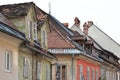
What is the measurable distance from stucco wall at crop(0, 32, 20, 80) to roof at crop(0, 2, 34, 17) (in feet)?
11.0

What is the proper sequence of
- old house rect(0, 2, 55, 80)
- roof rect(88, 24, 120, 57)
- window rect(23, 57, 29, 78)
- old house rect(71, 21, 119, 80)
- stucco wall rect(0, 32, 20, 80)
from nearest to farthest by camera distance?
stucco wall rect(0, 32, 20, 80)
old house rect(0, 2, 55, 80)
window rect(23, 57, 29, 78)
old house rect(71, 21, 119, 80)
roof rect(88, 24, 120, 57)

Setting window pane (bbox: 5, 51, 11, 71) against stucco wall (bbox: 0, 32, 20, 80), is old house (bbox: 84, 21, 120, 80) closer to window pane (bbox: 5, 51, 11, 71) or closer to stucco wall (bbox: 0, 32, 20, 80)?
stucco wall (bbox: 0, 32, 20, 80)

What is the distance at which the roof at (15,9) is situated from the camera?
28812mm

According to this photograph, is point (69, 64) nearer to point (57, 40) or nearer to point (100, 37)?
point (57, 40)

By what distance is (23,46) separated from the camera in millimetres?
26922

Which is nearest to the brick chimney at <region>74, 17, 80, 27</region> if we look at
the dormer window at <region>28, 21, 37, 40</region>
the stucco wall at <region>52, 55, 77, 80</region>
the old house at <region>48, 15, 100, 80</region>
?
the old house at <region>48, 15, 100, 80</region>

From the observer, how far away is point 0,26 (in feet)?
78.3

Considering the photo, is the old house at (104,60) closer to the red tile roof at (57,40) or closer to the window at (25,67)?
the red tile roof at (57,40)

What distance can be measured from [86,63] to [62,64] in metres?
4.22

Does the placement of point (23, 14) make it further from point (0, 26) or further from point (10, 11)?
point (0, 26)

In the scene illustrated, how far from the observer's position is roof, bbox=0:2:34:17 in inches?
1134

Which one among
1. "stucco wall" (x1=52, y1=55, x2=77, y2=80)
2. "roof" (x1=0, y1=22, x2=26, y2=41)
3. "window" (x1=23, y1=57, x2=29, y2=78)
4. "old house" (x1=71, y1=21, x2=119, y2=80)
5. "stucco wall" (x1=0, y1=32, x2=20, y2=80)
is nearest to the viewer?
"roof" (x1=0, y1=22, x2=26, y2=41)

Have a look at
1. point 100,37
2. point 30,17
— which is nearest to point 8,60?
point 30,17

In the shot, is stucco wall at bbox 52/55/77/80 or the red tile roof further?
the red tile roof
